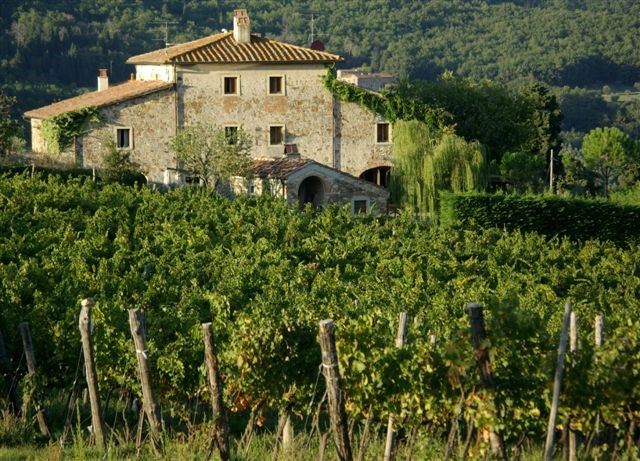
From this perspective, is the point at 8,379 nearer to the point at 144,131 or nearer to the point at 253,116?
the point at 144,131

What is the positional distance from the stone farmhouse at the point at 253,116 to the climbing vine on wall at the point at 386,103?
246 mm

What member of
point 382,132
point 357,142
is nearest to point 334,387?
point 357,142

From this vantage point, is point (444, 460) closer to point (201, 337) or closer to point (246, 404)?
point (246, 404)

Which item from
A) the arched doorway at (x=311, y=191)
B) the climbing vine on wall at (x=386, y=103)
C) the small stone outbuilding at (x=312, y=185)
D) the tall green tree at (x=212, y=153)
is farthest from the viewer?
the climbing vine on wall at (x=386, y=103)

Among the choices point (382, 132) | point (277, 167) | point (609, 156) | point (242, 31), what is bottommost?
point (277, 167)

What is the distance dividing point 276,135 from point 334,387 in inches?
1224

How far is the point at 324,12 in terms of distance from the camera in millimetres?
116562

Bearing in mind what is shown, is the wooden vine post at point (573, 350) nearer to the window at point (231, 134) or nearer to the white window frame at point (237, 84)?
the window at point (231, 134)

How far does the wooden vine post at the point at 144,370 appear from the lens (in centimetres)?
1070

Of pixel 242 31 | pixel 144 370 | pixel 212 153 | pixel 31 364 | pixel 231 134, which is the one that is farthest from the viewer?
pixel 242 31

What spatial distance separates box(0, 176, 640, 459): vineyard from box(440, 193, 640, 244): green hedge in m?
5.51

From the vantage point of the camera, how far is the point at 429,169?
38500mm

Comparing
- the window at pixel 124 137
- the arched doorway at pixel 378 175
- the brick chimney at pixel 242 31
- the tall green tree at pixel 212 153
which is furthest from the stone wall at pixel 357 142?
the window at pixel 124 137

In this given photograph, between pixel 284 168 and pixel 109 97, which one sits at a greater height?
pixel 109 97
